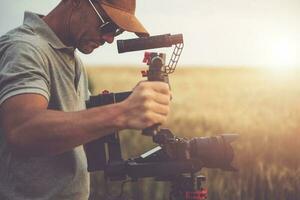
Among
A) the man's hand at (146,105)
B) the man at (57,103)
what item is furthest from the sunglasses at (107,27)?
the man's hand at (146,105)

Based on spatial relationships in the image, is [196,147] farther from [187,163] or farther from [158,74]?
[158,74]

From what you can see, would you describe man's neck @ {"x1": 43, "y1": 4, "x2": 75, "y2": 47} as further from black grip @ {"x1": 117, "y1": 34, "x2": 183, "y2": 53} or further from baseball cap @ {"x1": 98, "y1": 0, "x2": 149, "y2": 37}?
black grip @ {"x1": 117, "y1": 34, "x2": 183, "y2": 53}

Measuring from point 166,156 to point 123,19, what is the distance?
33 cm

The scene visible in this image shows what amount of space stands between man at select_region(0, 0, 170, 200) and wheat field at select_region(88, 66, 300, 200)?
42.6 inches

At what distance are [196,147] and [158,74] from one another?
27 cm

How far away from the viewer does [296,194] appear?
246cm

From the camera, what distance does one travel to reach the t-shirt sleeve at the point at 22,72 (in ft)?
3.09

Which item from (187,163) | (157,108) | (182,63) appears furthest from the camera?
(182,63)

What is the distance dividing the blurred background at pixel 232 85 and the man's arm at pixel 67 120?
1454mm

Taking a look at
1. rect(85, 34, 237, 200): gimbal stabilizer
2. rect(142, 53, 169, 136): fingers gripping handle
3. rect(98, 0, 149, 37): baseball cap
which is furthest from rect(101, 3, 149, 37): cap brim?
rect(142, 53, 169, 136): fingers gripping handle

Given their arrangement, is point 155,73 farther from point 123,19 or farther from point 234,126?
point 234,126

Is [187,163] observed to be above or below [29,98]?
below

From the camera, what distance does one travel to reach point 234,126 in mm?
2424

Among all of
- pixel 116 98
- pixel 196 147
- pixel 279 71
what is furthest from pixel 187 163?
pixel 279 71
